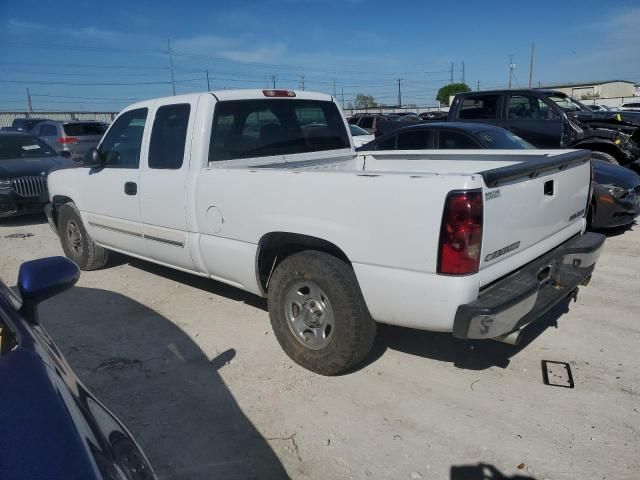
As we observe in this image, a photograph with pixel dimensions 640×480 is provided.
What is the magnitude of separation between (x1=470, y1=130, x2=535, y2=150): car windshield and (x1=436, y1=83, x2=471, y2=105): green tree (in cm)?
6799

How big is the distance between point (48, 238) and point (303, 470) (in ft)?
22.7

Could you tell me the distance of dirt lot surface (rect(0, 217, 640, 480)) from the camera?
2.67 m

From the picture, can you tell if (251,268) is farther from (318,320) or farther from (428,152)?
(428,152)

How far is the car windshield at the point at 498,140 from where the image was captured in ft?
21.2

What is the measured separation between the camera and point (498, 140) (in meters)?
6.59

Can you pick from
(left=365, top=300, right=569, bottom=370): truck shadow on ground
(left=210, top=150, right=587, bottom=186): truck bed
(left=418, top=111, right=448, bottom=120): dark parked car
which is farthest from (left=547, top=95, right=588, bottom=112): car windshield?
(left=418, top=111, right=448, bottom=120): dark parked car

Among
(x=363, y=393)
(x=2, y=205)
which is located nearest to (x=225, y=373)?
(x=363, y=393)

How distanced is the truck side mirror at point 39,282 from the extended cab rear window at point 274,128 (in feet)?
6.67

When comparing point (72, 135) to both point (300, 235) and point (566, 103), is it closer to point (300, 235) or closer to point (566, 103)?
point (566, 103)

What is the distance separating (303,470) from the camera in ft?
8.61

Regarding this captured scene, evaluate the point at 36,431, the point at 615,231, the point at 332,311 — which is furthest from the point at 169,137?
the point at 615,231

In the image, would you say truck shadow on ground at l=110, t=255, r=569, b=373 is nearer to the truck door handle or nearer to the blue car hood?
the blue car hood

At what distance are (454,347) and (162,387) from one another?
2194 mm

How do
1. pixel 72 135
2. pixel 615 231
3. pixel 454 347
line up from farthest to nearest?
pixel 72 135 → pixel 615 231 → pixel 454 347
